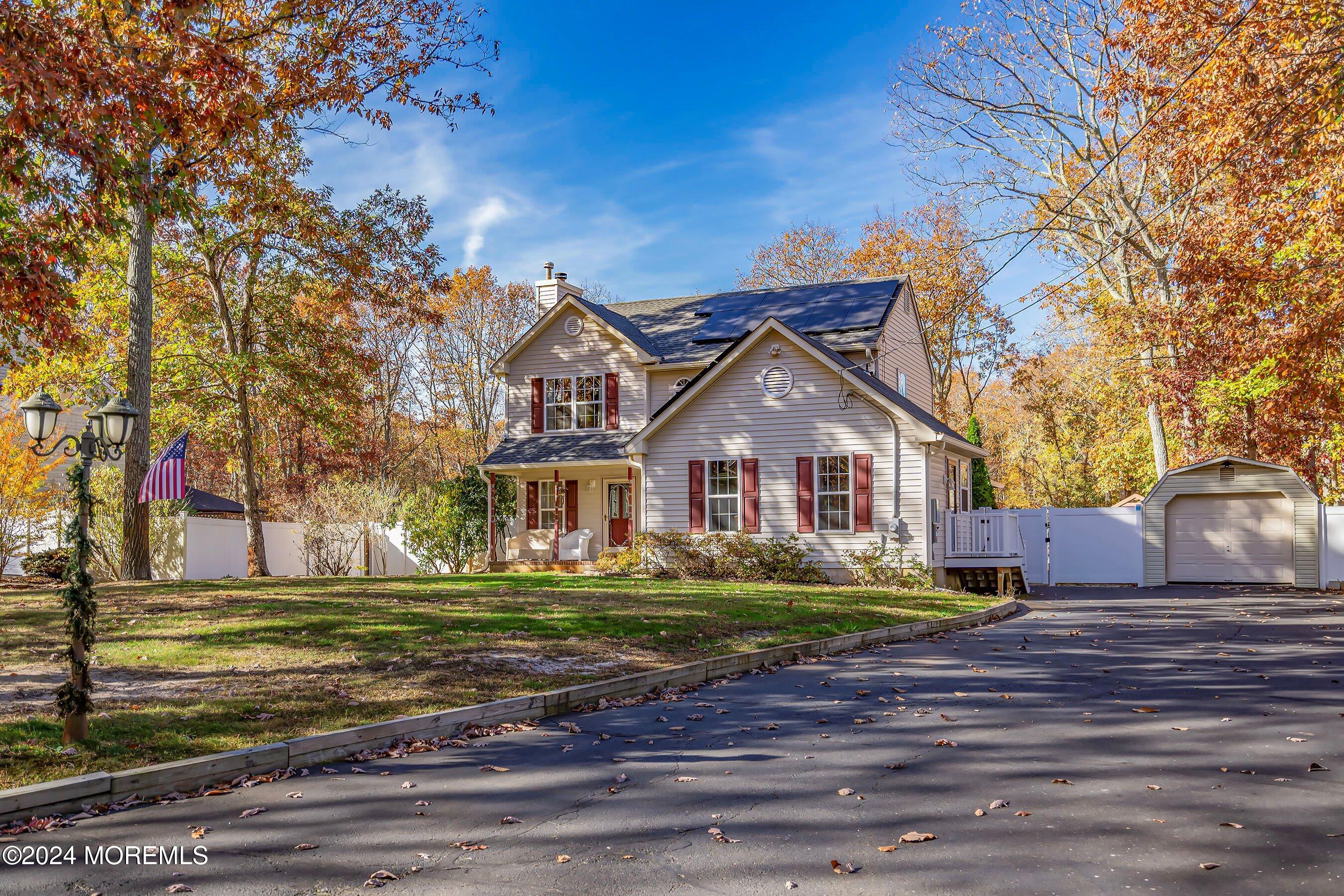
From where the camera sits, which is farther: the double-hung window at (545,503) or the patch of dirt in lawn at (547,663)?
the double-hung window at (545,503)

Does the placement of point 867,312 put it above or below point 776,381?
above

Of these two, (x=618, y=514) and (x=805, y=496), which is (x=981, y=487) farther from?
(x=618, y=514)

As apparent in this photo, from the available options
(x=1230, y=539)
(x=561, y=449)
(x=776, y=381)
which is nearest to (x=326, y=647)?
(x=776, y=381)

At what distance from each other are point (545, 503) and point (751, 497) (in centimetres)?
730

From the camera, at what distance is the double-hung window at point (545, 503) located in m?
26.5

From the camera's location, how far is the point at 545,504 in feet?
87.4

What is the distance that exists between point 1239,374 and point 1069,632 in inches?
457

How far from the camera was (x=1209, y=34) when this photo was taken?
13.8 m

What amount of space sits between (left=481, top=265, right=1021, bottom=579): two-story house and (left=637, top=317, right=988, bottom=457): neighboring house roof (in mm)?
52

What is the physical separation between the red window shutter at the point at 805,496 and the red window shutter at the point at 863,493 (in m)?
1.06

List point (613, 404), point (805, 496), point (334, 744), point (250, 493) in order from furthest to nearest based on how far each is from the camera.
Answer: point (613, 404) → point (250, 493) → point (805, 496) → point (334, 744)

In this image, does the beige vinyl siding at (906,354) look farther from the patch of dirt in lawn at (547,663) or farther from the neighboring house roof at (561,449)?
the patch of dirt in lawn at (547,663)

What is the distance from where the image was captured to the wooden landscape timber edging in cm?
535

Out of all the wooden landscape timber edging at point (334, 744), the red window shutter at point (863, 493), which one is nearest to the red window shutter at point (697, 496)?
the red window shutter at point (863, 493)
